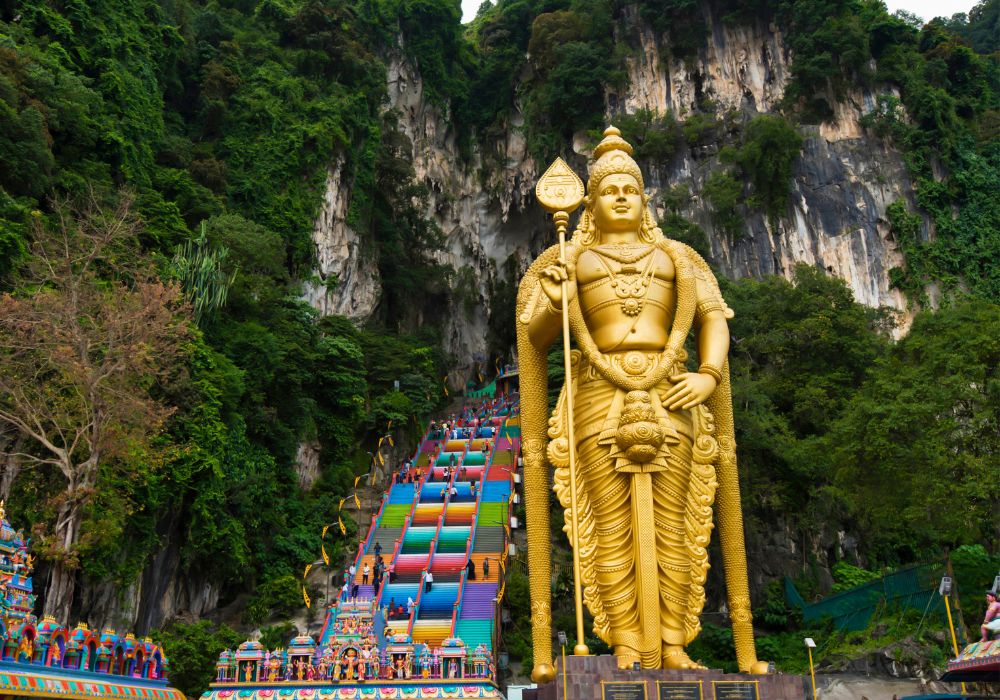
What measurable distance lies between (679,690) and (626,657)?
0.53 meters

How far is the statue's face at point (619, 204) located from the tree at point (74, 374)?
5.83 meters

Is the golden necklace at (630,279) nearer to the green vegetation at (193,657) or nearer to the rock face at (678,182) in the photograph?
the green vegetation at (193,657)

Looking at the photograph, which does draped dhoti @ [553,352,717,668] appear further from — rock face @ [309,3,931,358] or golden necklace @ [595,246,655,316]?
rock face @ [309,3,931,358]

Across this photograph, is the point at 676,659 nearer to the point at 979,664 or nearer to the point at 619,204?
the point at 979,664

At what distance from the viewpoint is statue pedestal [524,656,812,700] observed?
576 cm

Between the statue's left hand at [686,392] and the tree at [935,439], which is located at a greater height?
the tree at [935,439]

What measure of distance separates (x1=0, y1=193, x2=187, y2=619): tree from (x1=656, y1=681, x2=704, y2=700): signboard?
6.63m

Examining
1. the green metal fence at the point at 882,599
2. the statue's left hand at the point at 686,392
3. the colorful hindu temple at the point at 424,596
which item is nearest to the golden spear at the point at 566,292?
the statue's left hand at the point at 686,392

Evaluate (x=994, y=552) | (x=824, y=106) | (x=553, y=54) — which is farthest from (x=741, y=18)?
(x=994, y=552)

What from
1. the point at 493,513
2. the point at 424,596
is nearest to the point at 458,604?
the point at 424,596

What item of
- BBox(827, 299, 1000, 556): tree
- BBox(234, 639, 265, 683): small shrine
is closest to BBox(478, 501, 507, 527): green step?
BBox(827, 299, 1000, 556): tree

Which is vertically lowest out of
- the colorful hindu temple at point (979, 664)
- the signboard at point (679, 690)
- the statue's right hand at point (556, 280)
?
the signboard at point (679, 690)

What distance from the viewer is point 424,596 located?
1267cm

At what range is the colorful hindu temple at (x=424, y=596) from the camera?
7207 mm
